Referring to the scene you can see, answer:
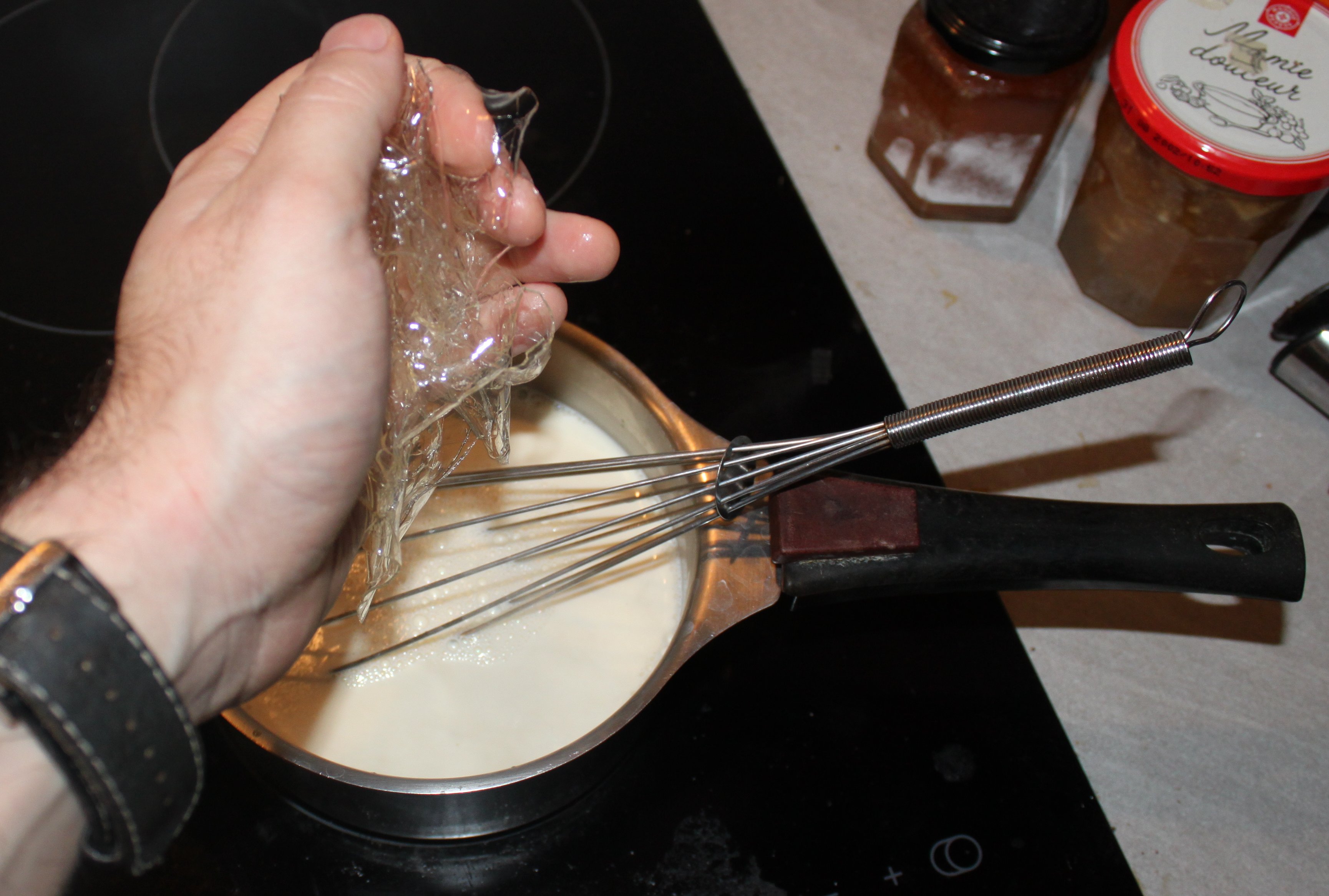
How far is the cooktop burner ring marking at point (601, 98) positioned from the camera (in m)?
0.88

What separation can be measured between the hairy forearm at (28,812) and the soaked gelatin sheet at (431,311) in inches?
7.4

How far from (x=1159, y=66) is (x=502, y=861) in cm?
76

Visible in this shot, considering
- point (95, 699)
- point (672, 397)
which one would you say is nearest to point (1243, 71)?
point (672, 397)

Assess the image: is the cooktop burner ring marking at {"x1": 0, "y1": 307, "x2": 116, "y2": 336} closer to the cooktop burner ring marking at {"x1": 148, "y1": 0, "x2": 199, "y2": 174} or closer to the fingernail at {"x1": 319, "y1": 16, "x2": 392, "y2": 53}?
the cooktop burner ring marking at {"x1": 148, "y1": 0, "x2": 199, "y2": 174}

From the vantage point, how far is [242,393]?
47 cm

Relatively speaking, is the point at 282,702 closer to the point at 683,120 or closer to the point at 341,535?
the point at 341,535

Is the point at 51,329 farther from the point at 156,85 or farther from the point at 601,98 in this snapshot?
the point at 601,98

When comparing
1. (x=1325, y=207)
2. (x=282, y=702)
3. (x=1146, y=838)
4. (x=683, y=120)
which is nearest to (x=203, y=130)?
(x=683, y=120)

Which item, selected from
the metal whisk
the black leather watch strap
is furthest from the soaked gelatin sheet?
the black leather watch strap

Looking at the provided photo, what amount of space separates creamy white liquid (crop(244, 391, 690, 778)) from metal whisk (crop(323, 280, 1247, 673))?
0.01 meters

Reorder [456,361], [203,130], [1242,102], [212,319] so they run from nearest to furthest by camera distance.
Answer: [212,319]
[456,361]
[1242,102]
[203,130]

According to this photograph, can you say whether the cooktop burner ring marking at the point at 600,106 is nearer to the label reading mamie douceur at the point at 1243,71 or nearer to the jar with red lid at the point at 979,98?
the jar with red lid at the point at 979,98

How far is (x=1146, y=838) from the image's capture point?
67cm

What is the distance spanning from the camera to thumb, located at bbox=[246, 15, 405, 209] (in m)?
0.48
